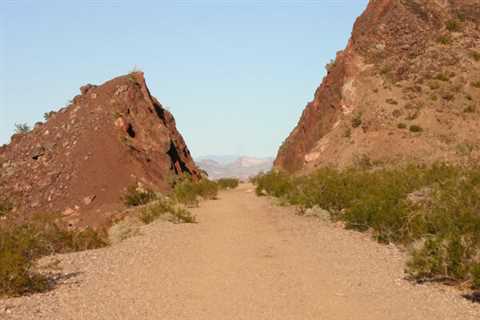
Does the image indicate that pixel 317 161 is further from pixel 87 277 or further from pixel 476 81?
pixel 87 277

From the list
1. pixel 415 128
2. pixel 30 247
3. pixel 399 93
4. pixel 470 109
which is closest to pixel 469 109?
pixel 470 109

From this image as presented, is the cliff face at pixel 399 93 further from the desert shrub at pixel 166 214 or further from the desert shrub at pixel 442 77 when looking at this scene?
the desert shrub at pixel 166 214

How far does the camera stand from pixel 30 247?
12250mm

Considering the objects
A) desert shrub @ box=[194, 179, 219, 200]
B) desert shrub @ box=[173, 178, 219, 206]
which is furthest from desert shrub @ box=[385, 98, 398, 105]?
desert shrub @ box=[194, 179, 219, 200]

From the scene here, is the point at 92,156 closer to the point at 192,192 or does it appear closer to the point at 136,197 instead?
the point at 136,197

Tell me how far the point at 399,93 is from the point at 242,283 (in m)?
32.7

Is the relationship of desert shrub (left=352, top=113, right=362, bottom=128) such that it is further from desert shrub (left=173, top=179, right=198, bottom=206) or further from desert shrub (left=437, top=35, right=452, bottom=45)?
desert shrub (left=173, top=179, right=198, bottom=206)

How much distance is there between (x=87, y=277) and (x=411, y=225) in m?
7.28

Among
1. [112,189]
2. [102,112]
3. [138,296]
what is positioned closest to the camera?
[138,296]

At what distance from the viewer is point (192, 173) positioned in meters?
45.2

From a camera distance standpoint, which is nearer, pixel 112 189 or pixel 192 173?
pixel 112 189

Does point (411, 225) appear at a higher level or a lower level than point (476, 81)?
lower

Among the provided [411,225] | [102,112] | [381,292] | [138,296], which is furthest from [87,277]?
[102,112]

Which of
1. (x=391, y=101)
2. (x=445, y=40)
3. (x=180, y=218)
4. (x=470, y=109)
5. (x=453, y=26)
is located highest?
(x=453, y=26)
